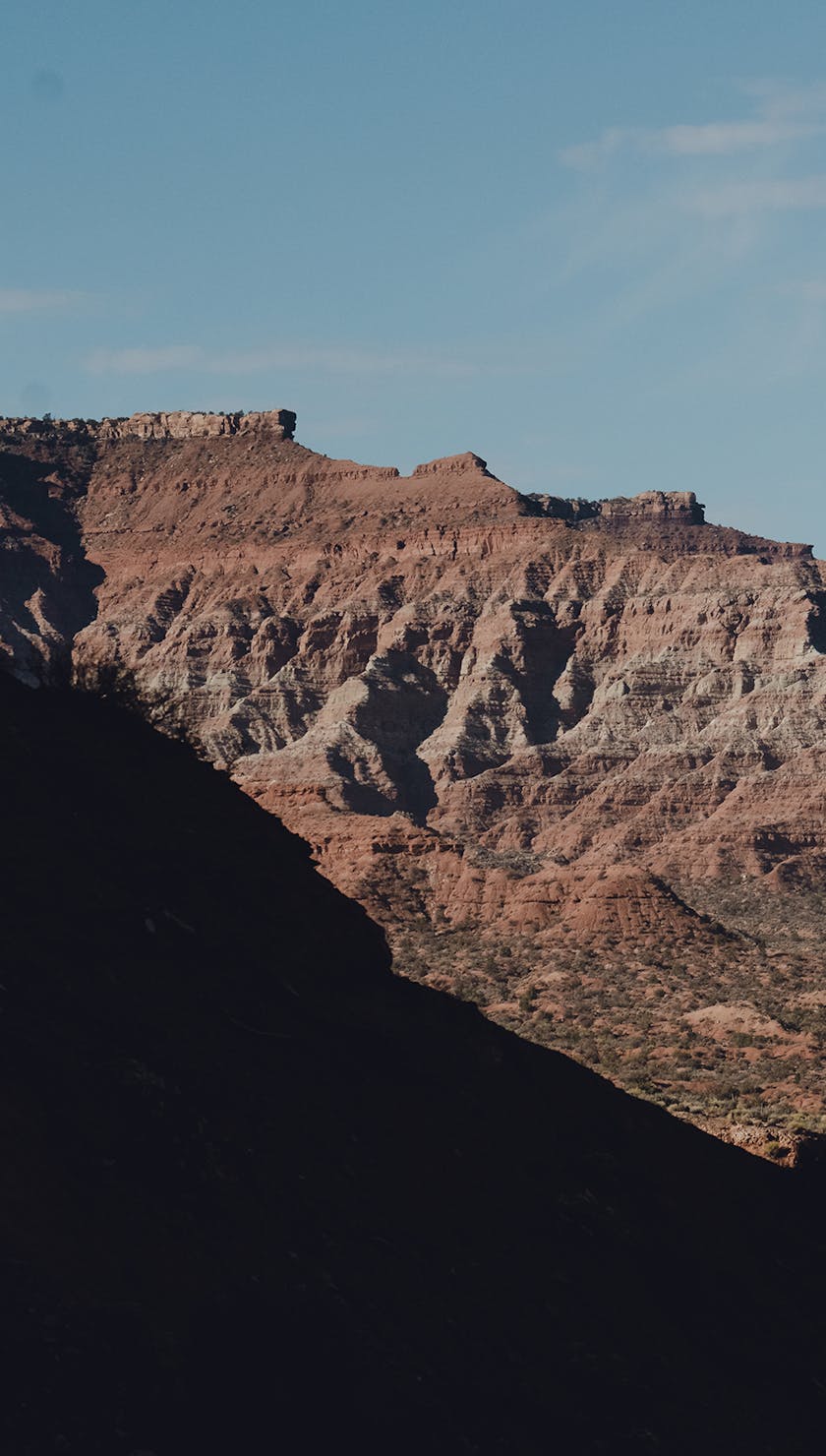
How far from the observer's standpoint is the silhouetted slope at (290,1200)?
46.4 feet

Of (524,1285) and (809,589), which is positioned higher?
(809,589)

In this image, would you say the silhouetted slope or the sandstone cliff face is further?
the sandstone cliff face

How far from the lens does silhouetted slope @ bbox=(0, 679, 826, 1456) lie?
14133 millimetres

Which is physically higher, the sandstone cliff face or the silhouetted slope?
the sandstone cliff face

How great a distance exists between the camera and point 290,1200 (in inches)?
694

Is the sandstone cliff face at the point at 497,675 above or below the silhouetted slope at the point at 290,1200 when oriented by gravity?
above

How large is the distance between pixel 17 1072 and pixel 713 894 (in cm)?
11177

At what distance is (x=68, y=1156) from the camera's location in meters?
15.6

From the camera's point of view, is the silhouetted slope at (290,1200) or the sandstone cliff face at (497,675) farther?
the sandstone cliff face at (497,675)

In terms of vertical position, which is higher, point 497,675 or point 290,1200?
point 497,675

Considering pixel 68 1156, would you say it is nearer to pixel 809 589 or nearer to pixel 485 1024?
pixel 485 1024

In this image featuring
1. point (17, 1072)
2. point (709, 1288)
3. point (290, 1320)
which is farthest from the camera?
point (709, 1288)

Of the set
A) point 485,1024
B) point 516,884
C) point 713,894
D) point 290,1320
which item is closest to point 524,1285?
point 290,1320

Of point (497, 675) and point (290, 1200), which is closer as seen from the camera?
point (290, 1200)
